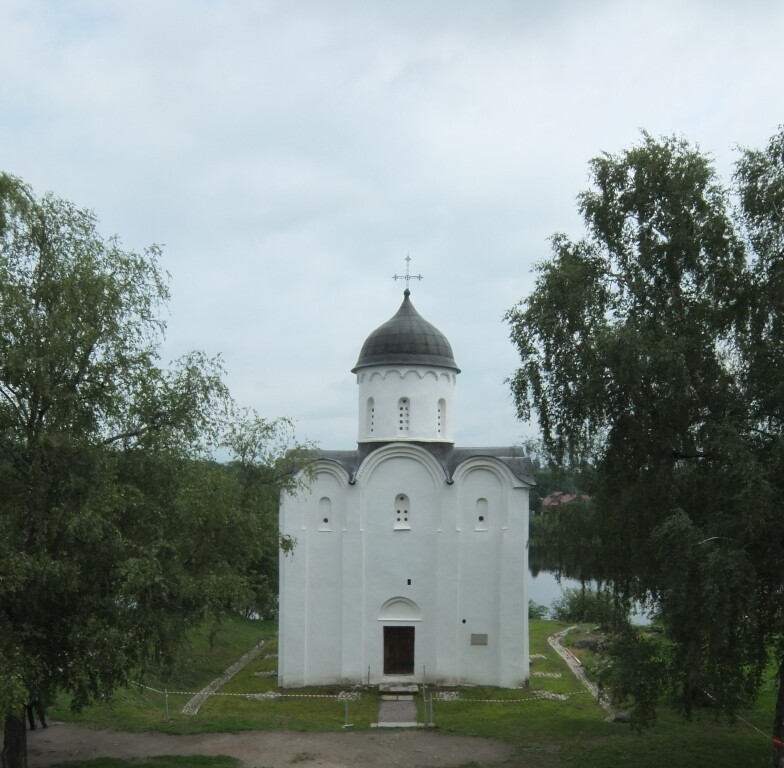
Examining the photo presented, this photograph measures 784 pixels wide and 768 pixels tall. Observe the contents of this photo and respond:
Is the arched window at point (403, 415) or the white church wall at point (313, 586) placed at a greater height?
the arched window at point (403, 415)

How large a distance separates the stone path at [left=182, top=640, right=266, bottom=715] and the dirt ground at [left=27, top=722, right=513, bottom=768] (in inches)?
118

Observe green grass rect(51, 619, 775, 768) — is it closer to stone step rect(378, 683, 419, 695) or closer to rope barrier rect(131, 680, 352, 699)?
rope barrier rect(131, 680, 352, 699)

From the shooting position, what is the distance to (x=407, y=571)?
2164cm

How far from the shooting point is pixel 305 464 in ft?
51.5

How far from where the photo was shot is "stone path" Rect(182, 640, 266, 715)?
62.3 feet

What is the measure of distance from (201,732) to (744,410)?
35.6 ft

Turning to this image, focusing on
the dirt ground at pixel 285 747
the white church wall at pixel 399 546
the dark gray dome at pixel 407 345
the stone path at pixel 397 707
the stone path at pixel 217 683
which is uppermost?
the dark gray dome at pixel 407 345

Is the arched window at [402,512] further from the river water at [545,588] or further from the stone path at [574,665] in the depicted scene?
the river water at [545,588]

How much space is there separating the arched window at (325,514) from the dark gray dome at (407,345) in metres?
3.74

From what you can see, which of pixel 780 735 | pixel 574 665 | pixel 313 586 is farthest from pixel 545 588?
pixel 780 735

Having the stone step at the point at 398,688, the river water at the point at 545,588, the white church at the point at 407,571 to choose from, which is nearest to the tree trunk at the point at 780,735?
the white church at the point at 407,571

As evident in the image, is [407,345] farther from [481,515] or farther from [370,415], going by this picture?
[481,515]

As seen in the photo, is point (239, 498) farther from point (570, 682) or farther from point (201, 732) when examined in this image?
point (570, 682)

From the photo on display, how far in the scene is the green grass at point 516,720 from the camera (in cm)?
1427
